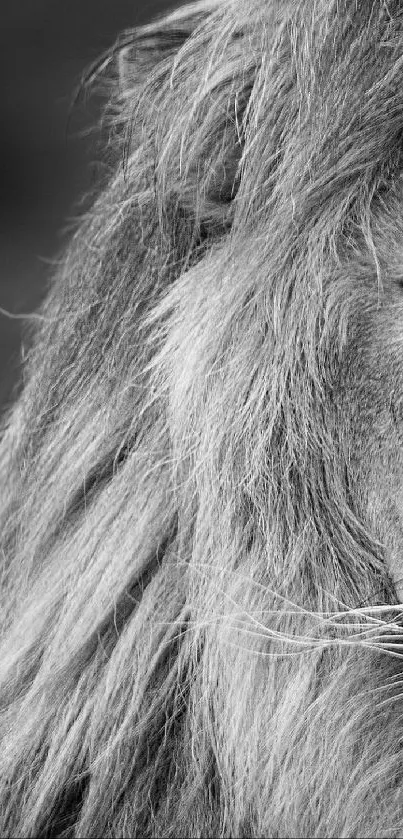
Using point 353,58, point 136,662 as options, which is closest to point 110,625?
point 136,662

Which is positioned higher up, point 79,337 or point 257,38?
point 257,38

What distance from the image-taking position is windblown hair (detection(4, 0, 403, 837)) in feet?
2.88

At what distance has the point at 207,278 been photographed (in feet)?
3.16

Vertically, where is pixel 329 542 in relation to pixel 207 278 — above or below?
below

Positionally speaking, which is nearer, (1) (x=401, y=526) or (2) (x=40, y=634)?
(1) (x=401, y=526)

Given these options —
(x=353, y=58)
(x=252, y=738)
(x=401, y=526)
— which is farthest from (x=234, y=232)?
(x=252, y=738)

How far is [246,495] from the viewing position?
2.98 ft

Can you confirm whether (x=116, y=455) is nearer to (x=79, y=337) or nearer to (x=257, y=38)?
(x=79, y=337)

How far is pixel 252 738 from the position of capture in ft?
2.87

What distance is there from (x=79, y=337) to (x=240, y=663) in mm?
337

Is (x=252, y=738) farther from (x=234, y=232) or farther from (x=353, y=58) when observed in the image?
(x=353, y=58)

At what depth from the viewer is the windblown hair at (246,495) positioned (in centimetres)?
88

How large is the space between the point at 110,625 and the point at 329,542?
195 mm

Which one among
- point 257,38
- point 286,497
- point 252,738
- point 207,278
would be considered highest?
point 257,38
